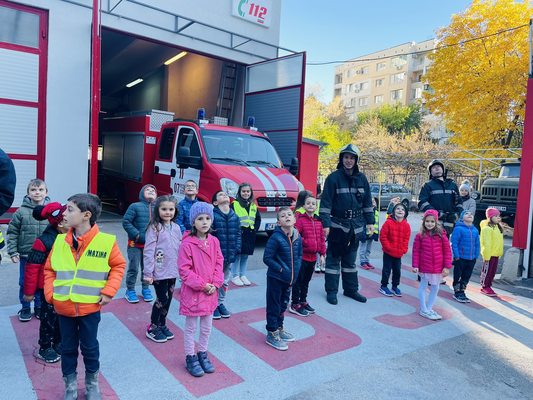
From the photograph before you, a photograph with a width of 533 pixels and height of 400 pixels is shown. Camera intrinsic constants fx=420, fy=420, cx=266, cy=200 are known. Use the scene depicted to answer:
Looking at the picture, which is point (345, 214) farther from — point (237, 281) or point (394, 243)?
point (237, 281)

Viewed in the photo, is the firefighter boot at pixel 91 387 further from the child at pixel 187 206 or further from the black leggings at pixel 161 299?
the child at pixel 187 206

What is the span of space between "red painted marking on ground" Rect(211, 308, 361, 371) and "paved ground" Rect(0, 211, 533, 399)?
0.01 m

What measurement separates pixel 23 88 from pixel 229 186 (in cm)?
498

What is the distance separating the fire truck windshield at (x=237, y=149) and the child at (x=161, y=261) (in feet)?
Result: 13.2

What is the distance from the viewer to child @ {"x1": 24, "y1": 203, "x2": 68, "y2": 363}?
3.32m

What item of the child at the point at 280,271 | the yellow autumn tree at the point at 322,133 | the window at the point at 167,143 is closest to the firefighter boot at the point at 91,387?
the child at the point at 280,271

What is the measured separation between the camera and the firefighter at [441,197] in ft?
21.7

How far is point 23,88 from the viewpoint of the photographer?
28.3 ft

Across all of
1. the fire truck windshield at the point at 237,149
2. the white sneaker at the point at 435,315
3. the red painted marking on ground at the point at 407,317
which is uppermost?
the fire truck windshield at the point at 237,149

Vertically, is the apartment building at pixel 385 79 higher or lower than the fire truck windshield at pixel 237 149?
higher

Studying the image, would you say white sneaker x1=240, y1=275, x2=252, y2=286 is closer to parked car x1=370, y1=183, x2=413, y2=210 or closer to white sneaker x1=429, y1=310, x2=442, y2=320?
white sneaker x1=429, y1=310, x2=442, y2=320

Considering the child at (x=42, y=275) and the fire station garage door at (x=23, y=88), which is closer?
the child at (x=42, y=275)

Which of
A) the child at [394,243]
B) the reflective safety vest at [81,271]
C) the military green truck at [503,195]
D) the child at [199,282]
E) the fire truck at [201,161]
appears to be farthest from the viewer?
the military green truck at [503,195]

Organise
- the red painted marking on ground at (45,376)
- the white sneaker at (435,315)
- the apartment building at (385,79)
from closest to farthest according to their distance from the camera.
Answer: the red painted marking on ground at (45,376) → the white sneaker at (435,315) → the apartment building at (385,79)
